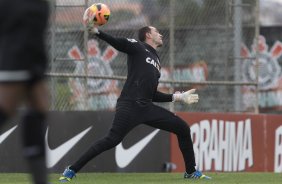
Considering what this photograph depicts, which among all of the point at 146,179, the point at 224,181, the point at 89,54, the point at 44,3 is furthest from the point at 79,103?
the point at 44,3

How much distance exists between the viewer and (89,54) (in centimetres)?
1332

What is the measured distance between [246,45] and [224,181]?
555 cm

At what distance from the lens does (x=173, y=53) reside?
14469 millimetres

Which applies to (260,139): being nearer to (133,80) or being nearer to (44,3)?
(133,80)

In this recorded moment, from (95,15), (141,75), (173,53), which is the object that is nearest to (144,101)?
(141,75)

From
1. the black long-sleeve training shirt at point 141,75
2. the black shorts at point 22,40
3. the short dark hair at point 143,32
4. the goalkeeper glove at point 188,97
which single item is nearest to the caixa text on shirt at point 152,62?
the black long-sleeve training shirt at point 141,75

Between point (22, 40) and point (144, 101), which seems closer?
point (22, 40)

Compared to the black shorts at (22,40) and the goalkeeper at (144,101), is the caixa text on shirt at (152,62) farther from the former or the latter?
the black shorts at (22,40)

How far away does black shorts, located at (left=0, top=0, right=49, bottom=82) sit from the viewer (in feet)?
18.5

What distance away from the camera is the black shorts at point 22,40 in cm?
564

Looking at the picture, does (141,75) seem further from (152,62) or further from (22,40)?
(22,40)

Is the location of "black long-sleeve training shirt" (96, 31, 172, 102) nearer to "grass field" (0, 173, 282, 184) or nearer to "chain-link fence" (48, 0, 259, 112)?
"grass field" (0, 173, 282, 184)

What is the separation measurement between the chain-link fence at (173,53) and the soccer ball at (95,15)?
2377mm

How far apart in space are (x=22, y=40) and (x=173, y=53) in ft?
29.2
